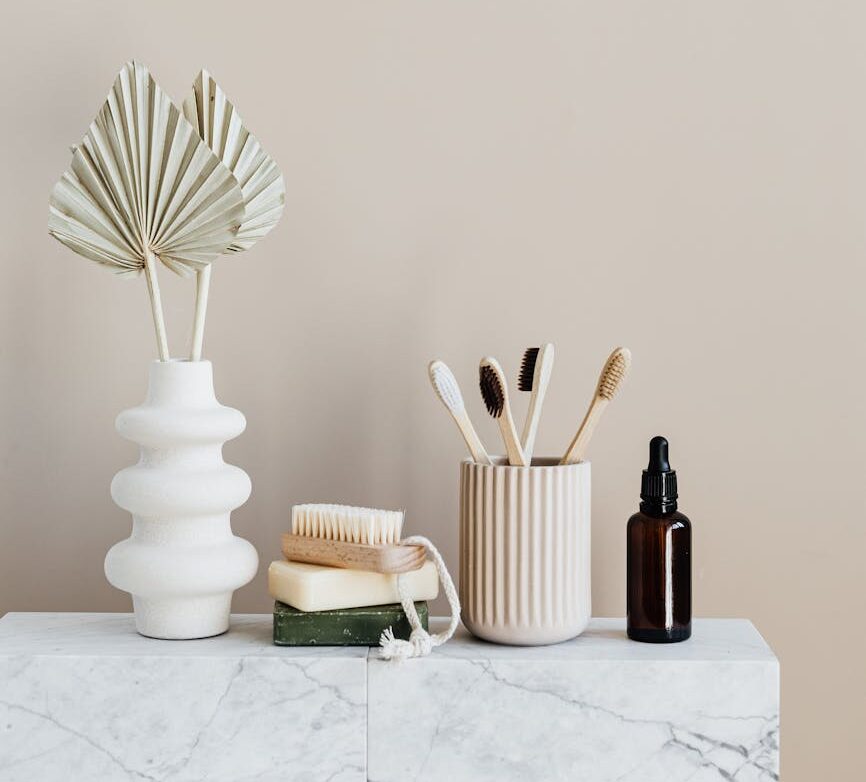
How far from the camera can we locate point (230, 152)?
85 centimetres

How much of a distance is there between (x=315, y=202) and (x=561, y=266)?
23 cm

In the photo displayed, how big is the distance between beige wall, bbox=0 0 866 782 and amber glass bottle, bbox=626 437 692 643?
145mm

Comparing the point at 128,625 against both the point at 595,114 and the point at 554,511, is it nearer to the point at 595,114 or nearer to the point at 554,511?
the point at 554,511

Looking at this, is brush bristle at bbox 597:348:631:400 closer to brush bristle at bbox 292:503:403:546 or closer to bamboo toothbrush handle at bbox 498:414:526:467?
bamboo toothbrush handle at bbox 498:414:526:467

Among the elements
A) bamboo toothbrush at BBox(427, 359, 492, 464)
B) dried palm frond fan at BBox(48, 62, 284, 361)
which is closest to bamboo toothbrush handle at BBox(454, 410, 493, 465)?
bamboo toothbrush at BBox(427, 359, 492, 464)

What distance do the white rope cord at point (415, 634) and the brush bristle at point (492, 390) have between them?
0.38 ft

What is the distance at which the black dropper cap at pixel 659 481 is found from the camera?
2.56 feet

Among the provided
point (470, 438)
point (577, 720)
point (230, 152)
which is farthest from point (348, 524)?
point (230, 152)

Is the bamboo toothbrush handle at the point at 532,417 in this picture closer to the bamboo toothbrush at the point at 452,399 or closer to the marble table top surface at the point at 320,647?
the bamboo toothbrush at the point at 452,399

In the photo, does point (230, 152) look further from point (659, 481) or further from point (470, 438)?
point (659, 481)

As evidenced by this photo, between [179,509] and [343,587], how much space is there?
0.14m

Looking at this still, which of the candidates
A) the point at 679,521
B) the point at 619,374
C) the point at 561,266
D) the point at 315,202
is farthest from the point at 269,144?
the point at 679,521

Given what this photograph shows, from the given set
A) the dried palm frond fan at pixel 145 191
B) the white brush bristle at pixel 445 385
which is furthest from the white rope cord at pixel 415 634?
the dried palm frond fan at pixel 145 191

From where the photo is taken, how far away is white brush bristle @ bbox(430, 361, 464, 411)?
2.56ft
